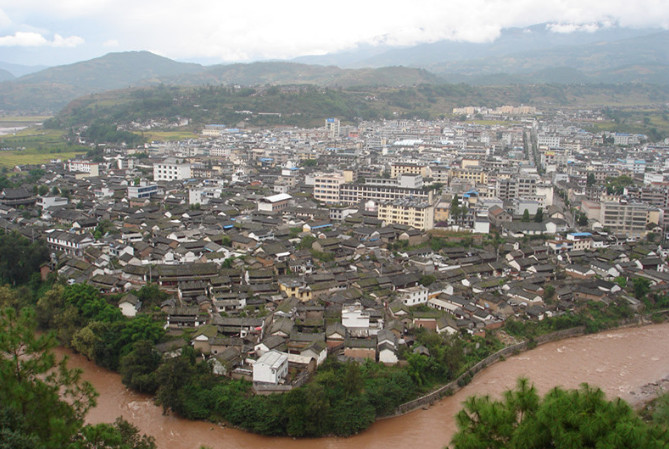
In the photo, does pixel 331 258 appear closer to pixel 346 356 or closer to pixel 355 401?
pixel 346 356

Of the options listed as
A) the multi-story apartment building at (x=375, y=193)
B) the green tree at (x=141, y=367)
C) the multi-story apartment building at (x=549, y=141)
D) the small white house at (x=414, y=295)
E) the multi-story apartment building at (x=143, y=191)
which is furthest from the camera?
the multi-story apartment building at (x=549, y=141)

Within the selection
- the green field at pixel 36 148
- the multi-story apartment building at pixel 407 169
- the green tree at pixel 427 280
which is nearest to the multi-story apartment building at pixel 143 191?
the multi-story apartment building at pixel 407 169

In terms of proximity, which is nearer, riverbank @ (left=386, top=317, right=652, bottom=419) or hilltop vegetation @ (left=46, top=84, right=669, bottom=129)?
riverbank @ (left=386, top=317, right=652, bottom=419)

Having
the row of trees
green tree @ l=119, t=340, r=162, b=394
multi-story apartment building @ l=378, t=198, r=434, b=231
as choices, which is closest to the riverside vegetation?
green tree @ l=119, t=340, r=162, b=394

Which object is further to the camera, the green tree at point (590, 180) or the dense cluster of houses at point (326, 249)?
the green tree at point (590, 180)

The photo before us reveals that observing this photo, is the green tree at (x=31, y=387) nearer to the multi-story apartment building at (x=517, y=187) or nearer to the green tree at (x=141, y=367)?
the green tree at (x=141, y=367)

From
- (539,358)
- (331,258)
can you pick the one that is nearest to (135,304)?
(331,258)

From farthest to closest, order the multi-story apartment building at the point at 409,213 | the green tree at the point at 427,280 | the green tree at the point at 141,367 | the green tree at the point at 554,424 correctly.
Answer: the multi-story apartment building at the point at 409,213
the green tree at the point at 427,280
the green tree at the point at 141,367
the green tree at the point at 554,424

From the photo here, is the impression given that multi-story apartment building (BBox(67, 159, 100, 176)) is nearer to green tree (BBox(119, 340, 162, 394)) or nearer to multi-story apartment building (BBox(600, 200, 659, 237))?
green tree (BBox(119, 340, 162, 394))
